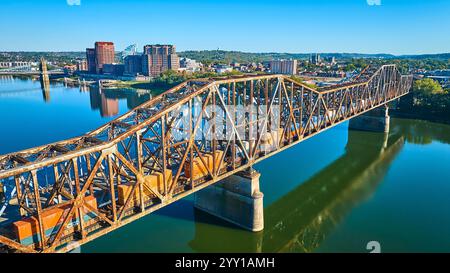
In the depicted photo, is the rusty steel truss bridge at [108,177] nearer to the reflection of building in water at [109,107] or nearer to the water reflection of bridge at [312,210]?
the water reflection of bridge at [312,210]

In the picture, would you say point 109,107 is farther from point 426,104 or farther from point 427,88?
point 427,88

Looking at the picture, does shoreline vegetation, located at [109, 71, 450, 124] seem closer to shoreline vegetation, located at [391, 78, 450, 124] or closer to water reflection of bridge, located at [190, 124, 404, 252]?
shoreline vegetation, located at [391, 78, 450, 124]

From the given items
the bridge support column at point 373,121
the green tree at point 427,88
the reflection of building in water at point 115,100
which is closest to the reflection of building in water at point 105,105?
the reflection of building in water at point 115,100

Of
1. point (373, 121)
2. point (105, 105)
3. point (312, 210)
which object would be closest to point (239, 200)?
point (312, 210)

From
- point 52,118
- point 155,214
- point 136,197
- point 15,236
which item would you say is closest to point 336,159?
point 155,214

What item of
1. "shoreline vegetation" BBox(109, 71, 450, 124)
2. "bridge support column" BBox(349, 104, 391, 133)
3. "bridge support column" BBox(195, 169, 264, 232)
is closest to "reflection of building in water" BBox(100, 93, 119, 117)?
"shoreline vegetation" BBox(109, 71, 450, 124)

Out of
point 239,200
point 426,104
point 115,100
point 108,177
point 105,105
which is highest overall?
point 108,177
